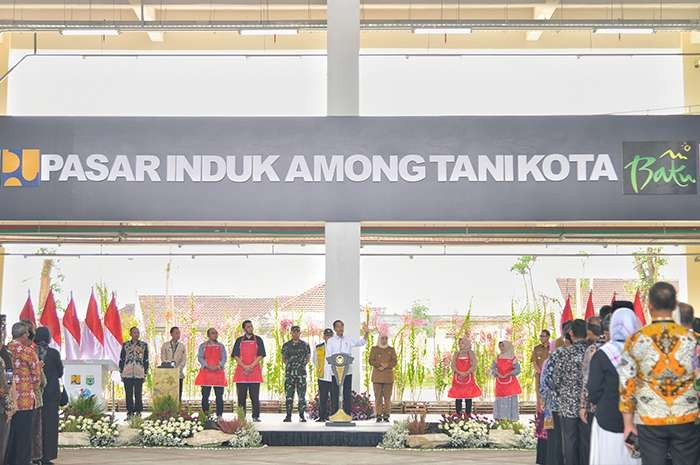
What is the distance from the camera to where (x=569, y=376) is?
716cm

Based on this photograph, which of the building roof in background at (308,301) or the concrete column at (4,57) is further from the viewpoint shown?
the building roof in background at (308,301)

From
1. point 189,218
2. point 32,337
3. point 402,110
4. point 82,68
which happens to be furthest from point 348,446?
point 82,68

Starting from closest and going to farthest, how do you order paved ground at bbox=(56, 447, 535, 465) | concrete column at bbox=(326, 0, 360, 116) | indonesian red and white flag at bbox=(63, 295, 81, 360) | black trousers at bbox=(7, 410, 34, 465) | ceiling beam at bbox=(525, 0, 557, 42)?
black trousers at bbox=(7, 410, 34, 465) → paved ground at bbox=(56, 447, 535, 465) → concrete column at bbox=(326, 0, 360, 116) → indonesian red and white flag at bbox=(63, 295, 81, 360) → ceiling beam at bbox=(525, 0, 557, 42)

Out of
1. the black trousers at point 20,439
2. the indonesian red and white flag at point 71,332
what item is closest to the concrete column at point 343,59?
the indonesian red and white flag at point 71,332

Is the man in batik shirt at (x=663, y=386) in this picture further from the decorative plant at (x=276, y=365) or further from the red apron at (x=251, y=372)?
the decorative plant at (x=276, y=365)

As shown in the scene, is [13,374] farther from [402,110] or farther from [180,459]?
[402,110]

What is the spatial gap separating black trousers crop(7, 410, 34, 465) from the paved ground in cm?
132

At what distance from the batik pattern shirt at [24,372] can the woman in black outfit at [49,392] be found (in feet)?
1.78

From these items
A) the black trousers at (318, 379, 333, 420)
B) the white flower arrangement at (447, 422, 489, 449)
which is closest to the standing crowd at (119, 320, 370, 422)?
the black trousers at (318, 379, 333, 420)

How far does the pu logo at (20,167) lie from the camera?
A: 488 inches

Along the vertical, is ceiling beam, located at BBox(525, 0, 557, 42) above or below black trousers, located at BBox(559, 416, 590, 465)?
above

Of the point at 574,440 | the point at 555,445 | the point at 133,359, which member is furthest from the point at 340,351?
the point at 574,440

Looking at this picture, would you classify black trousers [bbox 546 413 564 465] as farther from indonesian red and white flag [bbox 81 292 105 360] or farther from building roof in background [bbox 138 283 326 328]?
building roof in background [bbox 138 283 326 328]

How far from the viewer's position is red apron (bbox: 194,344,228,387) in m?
13.1
